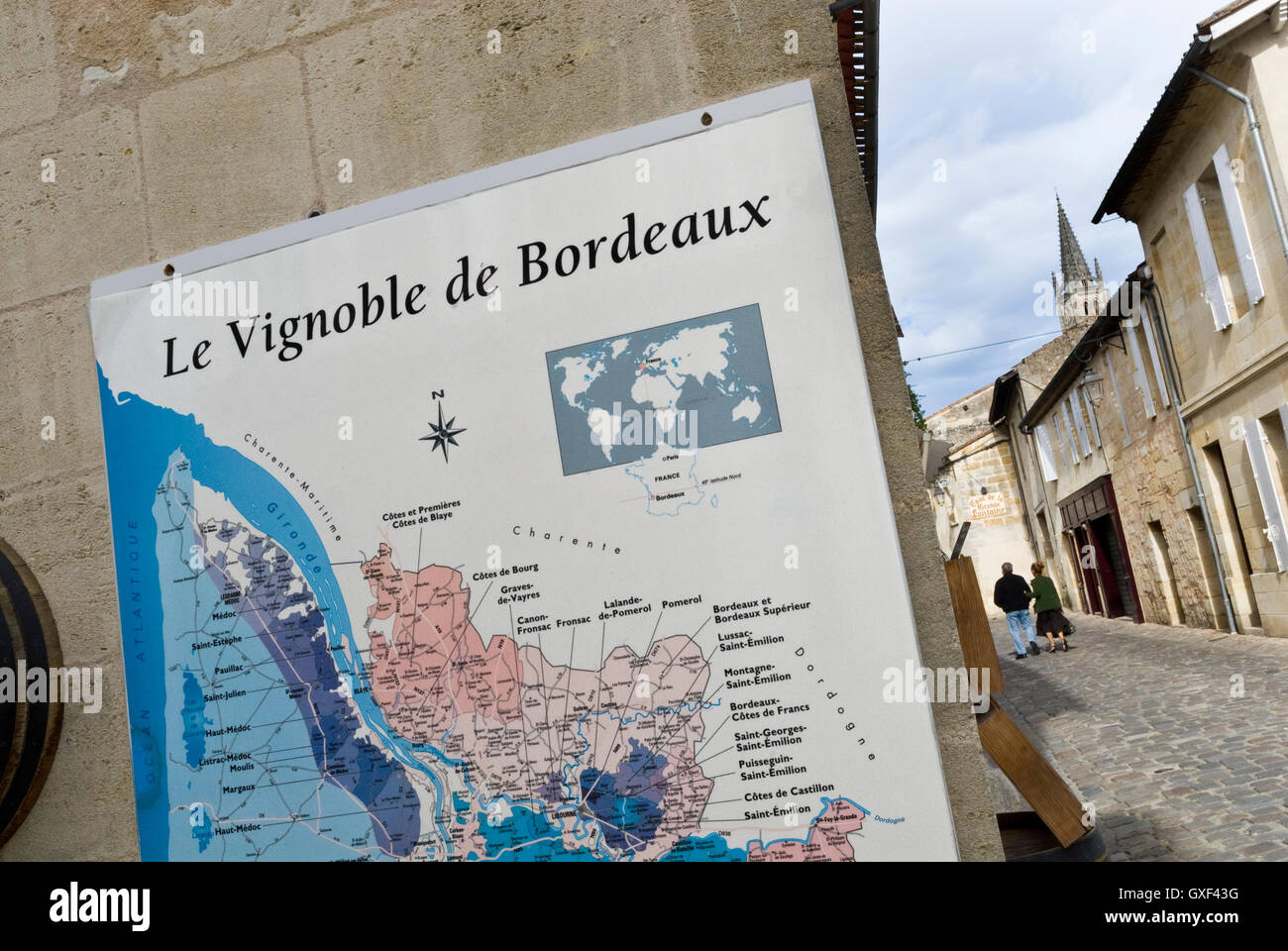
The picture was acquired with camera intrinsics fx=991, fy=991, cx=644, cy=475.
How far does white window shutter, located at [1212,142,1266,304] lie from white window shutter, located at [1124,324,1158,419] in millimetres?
4690

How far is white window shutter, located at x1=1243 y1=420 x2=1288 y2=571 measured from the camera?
11625mm

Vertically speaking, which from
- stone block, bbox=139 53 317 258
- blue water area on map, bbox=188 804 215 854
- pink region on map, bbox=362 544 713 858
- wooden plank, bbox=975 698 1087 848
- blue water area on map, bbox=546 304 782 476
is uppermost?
stone block, bbox=139 53 317 258

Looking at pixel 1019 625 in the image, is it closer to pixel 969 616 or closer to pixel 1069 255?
pixel 969 616

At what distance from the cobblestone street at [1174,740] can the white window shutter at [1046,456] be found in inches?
465

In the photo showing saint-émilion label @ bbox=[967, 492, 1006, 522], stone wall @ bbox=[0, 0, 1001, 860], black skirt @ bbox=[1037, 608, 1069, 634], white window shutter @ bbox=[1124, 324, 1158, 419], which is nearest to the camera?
stone wall @ bbox=[0, 0, 1001, 860]

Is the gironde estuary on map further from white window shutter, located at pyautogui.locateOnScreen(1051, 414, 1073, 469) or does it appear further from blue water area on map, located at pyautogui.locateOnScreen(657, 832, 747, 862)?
white window shutter, located at pyautogui.locateOnScreen(1051, 414, 1073, 469)

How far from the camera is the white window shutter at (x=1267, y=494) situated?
1162cm

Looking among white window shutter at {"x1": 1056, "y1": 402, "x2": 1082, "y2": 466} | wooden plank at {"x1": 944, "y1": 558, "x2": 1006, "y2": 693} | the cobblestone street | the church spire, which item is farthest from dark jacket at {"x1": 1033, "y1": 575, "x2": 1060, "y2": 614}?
the church spire

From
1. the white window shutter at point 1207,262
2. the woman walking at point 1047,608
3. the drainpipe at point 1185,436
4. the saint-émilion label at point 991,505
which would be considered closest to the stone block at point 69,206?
the white window shutter at point 1207,262

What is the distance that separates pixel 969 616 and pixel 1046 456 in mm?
25109

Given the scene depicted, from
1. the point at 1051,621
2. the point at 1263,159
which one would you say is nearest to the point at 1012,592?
the point at 1051,621

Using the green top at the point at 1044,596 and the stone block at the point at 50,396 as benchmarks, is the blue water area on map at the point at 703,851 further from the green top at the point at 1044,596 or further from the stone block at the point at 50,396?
the green top at the point at 1044,596

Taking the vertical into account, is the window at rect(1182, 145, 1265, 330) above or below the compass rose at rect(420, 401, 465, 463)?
above
